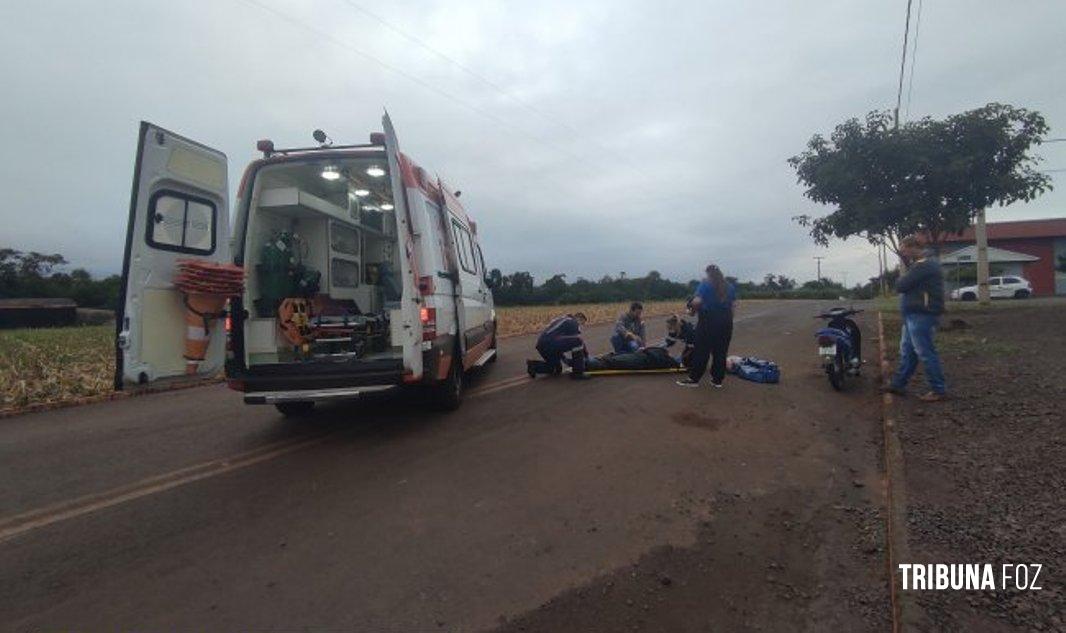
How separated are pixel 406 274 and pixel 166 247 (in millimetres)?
1912

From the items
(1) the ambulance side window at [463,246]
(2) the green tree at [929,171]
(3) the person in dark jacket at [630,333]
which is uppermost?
(2) the green tree at [929,171]

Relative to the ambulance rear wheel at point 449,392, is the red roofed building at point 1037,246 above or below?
above

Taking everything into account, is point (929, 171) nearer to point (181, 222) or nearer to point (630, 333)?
point (630, 333)

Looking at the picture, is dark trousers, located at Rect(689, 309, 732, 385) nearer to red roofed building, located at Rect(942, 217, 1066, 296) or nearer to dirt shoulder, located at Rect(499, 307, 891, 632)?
dirt shoulder, located at Rect(499, 307, 891, 632)

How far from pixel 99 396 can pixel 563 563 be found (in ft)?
29.4

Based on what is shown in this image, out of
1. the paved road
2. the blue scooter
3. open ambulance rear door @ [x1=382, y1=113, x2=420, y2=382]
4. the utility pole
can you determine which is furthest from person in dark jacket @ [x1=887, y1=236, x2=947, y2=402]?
the utility pole

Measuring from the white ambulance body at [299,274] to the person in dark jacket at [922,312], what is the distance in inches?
196

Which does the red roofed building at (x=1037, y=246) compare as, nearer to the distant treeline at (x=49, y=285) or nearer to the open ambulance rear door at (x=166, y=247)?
the open ambulance rear door at (x=166, y=247)

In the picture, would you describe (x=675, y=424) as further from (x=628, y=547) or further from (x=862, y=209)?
(x=862, y=209)

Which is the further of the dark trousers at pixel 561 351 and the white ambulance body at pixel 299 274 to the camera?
the dark trousers at pixel 561 351

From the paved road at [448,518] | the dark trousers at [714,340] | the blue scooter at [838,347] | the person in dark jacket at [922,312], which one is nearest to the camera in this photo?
the paved road at [448,518]

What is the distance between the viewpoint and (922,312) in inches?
242

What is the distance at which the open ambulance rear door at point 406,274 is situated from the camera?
5273 millimetres

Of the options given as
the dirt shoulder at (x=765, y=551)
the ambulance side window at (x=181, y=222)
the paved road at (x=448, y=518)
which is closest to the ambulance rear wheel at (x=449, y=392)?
the paved road at (x=448, y=518)
